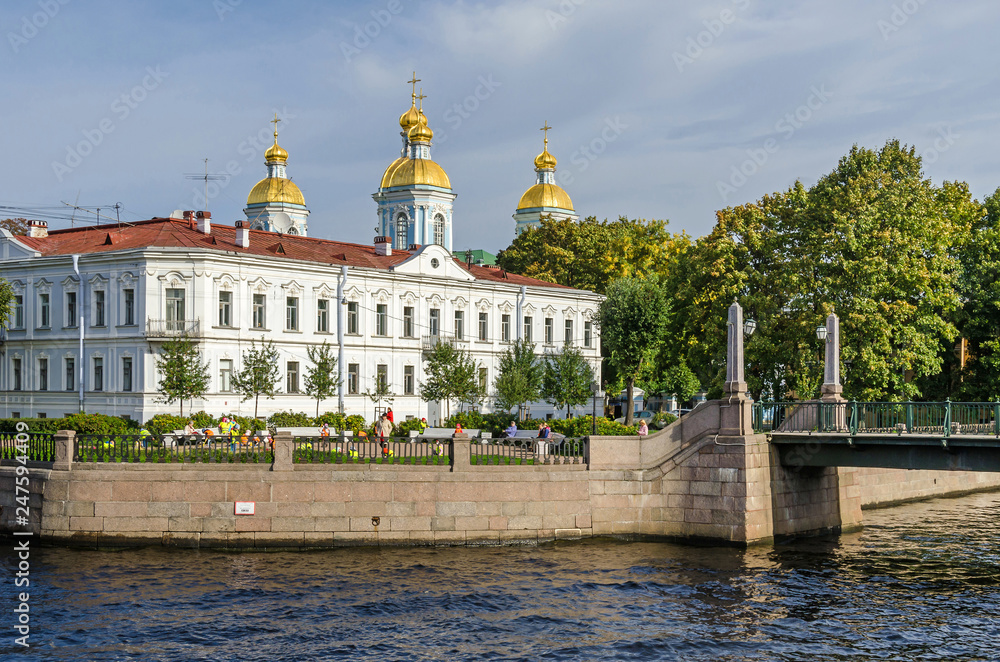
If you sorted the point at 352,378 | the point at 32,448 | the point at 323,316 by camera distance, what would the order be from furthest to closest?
the point at 352,378, the point at 323,316, the point at 32,448

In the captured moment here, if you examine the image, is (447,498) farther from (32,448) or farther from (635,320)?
(635,320)

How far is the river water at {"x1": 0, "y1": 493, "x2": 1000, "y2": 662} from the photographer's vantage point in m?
21.0

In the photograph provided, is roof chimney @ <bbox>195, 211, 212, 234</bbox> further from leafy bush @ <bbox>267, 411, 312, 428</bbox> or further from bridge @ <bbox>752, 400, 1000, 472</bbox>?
bridge @ <bbox>752, 400, 1000, 472</bbox>

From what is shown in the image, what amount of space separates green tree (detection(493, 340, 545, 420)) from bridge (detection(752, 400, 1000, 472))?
69.8ft

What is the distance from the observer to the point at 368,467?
96.0ft

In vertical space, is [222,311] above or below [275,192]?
below

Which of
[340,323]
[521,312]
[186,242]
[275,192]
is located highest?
[275,192]

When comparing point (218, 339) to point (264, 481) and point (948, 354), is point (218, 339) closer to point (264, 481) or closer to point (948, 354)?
point (264, 481)

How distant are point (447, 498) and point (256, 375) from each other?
19.6 meters

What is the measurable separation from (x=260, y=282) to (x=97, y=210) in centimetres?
1020

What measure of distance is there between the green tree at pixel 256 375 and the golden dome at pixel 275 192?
1536 inches


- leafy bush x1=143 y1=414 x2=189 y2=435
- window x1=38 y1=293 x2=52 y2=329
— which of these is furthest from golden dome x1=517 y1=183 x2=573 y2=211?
leafy bush x1=143 y1=414 x2=189 y2=435

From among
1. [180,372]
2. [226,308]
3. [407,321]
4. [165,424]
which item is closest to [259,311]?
[226,308]

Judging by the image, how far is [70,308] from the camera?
4922 cm
